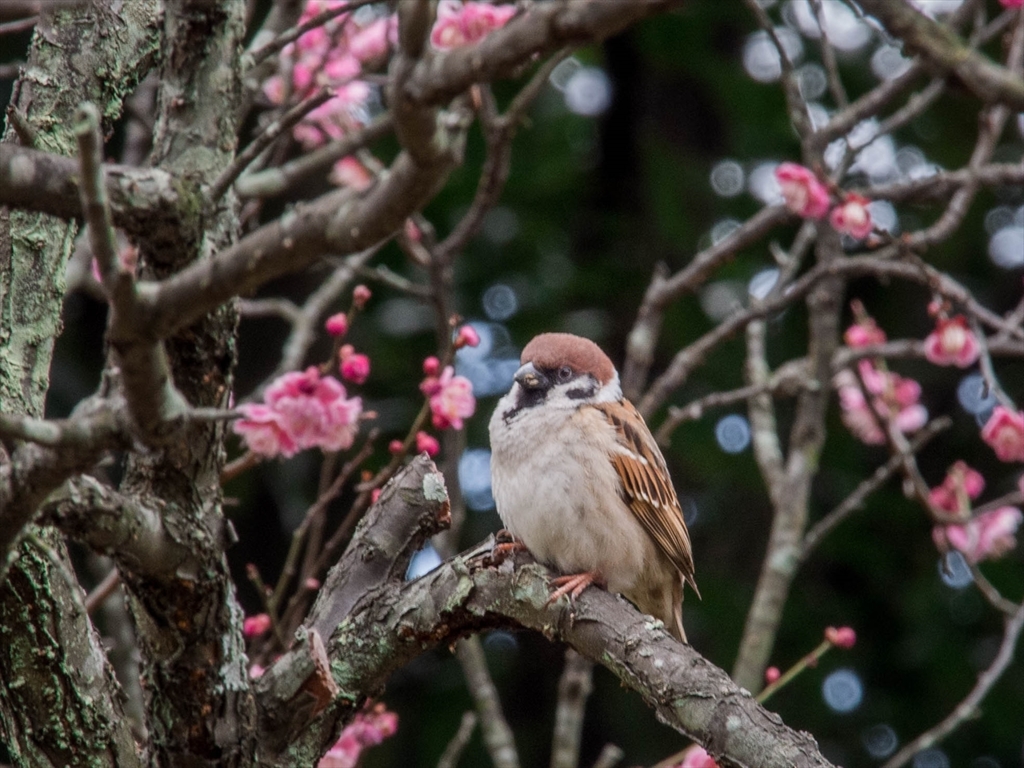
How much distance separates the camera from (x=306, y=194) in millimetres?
5855

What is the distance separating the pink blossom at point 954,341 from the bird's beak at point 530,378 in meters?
1.25

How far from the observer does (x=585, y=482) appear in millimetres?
3115

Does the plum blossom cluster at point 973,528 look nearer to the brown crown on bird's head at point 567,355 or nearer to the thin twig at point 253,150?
the brown crown on bird's head at point 567,355

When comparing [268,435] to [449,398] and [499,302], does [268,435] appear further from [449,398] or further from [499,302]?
[499,302]

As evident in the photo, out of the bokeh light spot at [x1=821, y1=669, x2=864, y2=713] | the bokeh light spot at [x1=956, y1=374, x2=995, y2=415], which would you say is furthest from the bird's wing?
the bokeh light spot at [x1=956, y1=374, x2=995, y2=415]

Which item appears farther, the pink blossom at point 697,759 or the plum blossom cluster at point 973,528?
the plum blossom cluster at point 973,528

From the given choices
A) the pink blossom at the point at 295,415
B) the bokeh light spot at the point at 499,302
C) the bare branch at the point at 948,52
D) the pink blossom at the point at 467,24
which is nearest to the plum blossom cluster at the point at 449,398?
the pink blossom at the point at 295,415

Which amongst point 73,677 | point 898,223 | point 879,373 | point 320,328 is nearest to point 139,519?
point 73,677

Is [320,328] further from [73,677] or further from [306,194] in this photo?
[73,677]

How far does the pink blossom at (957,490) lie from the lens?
13.0 feet

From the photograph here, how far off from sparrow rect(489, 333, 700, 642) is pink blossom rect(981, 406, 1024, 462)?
3.26ft

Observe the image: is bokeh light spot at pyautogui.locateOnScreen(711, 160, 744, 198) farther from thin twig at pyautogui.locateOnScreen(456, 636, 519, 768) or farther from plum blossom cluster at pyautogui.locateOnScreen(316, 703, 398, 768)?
plum blossom cluster at pyautogui.locateOnScreen(316, 703, 398, 768)

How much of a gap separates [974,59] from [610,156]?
192 inches

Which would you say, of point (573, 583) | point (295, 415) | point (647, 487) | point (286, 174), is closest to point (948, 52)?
point (295, 415)
